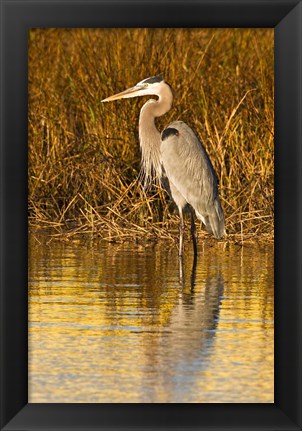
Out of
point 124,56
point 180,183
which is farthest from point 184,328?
point 124,56

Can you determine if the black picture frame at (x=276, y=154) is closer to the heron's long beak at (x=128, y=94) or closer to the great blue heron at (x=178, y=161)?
the great blue heron at (x=178, y=161)

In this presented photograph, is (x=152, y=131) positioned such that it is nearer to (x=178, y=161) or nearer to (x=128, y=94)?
(x=128, y=94)

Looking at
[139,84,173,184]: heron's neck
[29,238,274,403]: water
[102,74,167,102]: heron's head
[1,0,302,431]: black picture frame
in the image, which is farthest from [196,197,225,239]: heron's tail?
[1,0,302,431]: black picture frame

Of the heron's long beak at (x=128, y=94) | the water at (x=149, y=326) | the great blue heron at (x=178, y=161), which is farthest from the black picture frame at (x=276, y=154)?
the heron's long beak at (x=128, y=94)

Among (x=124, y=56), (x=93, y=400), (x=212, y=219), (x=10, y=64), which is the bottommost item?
(x=93, y=400)

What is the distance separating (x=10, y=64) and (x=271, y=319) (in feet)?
7.29

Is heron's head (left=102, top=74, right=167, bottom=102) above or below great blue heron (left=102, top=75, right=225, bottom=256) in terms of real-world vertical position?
above

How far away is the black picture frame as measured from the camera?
498 cm

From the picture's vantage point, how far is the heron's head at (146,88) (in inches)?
409

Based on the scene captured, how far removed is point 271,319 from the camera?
6.59m

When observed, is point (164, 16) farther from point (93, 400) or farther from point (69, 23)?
point (93, 400)

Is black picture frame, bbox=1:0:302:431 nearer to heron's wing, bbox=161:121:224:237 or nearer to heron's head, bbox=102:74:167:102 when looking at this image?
heron's wing, bbox=161:121:224:237

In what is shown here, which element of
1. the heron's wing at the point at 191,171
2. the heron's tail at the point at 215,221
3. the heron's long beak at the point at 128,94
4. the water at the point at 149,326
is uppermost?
the heron's long beak at the point at 128,94

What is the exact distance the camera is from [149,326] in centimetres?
637
